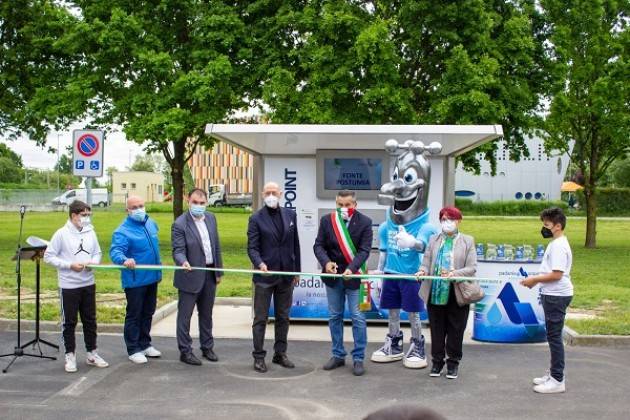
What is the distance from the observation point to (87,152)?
954 cm

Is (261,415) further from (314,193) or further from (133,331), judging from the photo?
(314,193)

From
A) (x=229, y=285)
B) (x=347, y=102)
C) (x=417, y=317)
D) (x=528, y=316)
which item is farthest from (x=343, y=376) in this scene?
(x=347, y=102)

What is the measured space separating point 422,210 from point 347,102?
1203cm

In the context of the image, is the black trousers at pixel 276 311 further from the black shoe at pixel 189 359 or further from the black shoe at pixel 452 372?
the black shoe at pixel 452 372

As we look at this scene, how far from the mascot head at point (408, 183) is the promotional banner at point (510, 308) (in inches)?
54.7

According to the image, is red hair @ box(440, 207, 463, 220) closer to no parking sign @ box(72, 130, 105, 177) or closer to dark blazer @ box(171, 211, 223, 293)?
dark blazer @ box(171, 211, 223, 293)

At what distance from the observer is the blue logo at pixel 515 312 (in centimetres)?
873

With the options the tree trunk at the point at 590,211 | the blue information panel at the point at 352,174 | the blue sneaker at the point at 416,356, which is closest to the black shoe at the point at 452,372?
the blue sneaker at the point at 416,356

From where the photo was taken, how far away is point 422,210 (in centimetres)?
820

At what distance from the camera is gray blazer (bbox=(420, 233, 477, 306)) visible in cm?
704

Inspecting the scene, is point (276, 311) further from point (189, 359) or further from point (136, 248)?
point (136, 248)

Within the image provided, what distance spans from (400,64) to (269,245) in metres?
14.0

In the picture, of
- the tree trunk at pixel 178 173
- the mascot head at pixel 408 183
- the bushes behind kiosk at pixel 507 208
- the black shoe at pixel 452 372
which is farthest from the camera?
the bushes behind kiosk at pixel 507 208

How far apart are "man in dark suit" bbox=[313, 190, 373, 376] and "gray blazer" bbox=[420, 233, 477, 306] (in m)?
0.62
